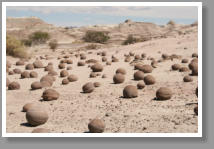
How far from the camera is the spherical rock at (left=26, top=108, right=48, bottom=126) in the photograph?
30.4ft

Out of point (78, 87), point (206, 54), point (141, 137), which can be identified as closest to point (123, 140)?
point (141, 137)

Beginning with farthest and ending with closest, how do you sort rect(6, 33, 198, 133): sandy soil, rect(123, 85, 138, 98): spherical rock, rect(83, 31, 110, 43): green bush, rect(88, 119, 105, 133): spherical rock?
1. rect(83, 31, 110, 43): green bush
2. rect(123, 85, 138, 98): spherical rock
3. rect(6, 33, 198, 133): sandy soil
4. rect(88, 119, 105, 133): spherical rock

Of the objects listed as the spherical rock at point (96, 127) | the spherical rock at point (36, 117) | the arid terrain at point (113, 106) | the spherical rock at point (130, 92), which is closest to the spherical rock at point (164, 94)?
the arid terrain at point (113, 106)

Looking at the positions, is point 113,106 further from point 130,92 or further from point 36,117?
point 36,117

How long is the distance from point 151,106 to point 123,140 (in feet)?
12.9

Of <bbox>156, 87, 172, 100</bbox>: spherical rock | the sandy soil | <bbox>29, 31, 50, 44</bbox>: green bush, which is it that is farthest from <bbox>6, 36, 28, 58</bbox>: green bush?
<bbox>29, 31, 50, 44</bbox>: green bush

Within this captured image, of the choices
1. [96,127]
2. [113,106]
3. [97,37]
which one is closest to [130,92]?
[113,106]

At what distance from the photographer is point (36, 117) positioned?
926 cm

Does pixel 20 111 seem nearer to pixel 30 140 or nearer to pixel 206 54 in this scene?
pixel 30 140

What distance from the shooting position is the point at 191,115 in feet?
29.4

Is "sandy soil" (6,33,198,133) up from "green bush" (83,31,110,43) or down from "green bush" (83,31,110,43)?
down

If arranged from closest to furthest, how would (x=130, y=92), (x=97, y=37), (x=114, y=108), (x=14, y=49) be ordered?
1. (x=114, y=108)
2. (x=130, y=92)
3. (x=14, y=49)
4. (x=97, y=37)

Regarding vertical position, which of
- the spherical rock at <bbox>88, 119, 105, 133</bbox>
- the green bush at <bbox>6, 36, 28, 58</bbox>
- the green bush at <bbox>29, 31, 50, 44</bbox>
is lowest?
the spherical rock at <bbox>88, 119, 105, 133</bbox>

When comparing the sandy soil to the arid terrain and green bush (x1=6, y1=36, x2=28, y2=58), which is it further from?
green bush (x1=6, y1=36, x2=28, y2=58)
